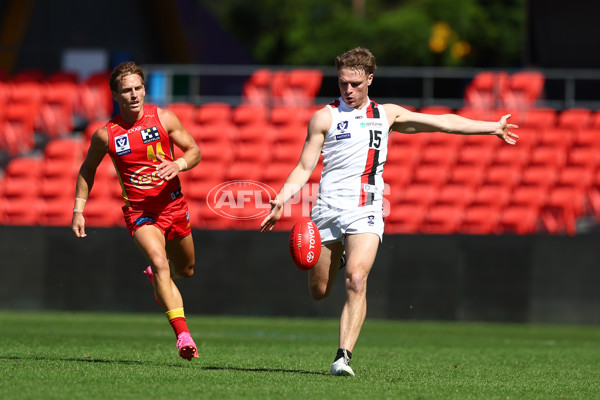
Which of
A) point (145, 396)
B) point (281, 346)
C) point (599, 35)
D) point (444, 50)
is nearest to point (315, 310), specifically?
point (281, 346)

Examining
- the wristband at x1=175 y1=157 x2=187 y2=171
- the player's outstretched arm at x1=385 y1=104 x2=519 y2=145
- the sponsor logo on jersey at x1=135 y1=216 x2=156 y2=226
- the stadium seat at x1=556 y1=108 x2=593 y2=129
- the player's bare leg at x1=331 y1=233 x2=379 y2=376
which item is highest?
the stadium seat at x1=556 y1=108 x2=593 y2=129

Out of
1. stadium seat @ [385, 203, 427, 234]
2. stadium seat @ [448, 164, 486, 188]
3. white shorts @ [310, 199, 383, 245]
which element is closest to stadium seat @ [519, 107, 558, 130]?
stadium seat @ [448, 164, 486, 188]

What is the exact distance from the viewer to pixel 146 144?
850 centimetres

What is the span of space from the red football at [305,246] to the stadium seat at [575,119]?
10.8 meters

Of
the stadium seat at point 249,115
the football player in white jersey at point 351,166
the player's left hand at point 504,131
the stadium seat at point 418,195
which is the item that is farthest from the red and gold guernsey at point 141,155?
the stadium seat at point 249,115

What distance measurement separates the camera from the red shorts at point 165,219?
8.56 meters

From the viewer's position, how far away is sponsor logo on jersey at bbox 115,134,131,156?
8.47 meters

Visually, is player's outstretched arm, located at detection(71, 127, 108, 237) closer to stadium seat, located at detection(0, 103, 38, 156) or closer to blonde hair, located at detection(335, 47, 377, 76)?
blonde hair, located at detection(335, 47, 377, 76)

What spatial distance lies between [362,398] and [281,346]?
4.27 m

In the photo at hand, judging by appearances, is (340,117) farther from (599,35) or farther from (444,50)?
(444,50)

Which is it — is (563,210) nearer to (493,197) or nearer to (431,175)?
(493,197)

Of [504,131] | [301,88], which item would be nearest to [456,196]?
[301,88]

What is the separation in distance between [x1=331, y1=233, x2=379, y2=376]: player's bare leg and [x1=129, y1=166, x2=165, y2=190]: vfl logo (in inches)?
69.8

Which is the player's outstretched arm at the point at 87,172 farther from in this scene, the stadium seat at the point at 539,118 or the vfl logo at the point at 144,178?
the stadium seat at the point at 539,118
